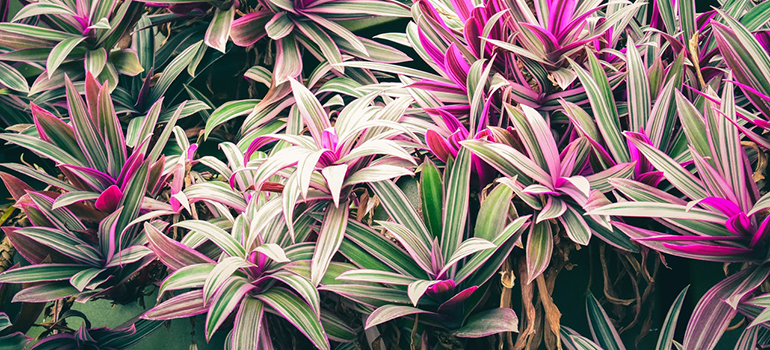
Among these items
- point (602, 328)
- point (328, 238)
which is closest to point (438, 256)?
point (328, 238)

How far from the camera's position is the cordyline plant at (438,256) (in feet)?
2.53

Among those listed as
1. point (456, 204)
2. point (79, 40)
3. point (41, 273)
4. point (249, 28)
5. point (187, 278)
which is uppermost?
point (249, 28)

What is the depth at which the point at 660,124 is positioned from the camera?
84 cm

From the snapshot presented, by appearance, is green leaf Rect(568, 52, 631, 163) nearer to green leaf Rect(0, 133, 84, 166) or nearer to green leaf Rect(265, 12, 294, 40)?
green leaf Rect(265, 12, 294, 40)

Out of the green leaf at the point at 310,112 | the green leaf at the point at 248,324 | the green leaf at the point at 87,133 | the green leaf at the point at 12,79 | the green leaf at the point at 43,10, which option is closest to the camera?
the green leaf at the point at 248,324

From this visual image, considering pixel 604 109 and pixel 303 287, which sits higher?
pixel 604 109

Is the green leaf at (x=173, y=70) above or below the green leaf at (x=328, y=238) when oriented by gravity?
above

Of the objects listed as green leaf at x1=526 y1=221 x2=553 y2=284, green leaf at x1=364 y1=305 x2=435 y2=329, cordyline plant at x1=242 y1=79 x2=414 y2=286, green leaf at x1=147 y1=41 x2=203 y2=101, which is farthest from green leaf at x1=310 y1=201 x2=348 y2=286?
green leaf at x1=147 y1=41 x2=203 y2=101

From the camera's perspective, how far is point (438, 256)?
0.80 meters

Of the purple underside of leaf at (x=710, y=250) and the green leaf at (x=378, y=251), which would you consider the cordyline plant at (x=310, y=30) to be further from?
the purple underside of leaf at (x=710, y=250)

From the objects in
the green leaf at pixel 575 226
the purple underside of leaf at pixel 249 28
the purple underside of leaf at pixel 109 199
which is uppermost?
the purple underside of leaf at pixel 249 28

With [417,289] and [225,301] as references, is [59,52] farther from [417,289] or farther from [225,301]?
[417,289]

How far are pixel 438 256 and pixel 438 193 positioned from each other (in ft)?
0.39

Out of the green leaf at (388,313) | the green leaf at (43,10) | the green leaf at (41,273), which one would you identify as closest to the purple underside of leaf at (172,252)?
the green leaf at (41,273)
